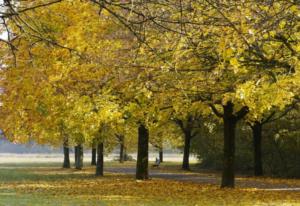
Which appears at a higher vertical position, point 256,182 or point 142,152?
point 142,152

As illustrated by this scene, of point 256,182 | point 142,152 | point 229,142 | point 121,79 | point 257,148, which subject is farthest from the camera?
point 257,148

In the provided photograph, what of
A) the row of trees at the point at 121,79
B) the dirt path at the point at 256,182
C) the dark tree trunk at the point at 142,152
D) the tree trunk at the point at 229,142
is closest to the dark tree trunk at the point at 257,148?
the dirt path at the point at 256,182

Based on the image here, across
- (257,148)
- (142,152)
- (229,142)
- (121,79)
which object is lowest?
(142,152)

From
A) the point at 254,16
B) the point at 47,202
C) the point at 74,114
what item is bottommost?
the point at 47,202

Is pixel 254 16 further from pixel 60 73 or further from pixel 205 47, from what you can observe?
pixel 60 73

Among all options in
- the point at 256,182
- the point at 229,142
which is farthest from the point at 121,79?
the point at 256,182

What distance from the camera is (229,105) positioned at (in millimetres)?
27922

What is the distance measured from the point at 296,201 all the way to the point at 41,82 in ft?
37.3

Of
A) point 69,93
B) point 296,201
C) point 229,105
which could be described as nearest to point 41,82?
point 69,93

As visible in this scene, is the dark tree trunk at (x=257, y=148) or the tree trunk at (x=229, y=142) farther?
the dark tree trunk at (x=257, y=148)

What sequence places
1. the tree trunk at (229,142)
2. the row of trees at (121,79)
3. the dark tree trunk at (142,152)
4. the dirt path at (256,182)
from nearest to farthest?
the row of trees at (121,79) < the tree trunk at (229,142) < the dirt path at (256,182) < the dark tree trunk at (142,152)

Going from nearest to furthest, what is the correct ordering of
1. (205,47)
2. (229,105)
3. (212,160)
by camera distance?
1. (205,47)
2. (229,105)
3. (212,160)

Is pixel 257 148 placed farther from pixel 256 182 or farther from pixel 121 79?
pixel 121 79

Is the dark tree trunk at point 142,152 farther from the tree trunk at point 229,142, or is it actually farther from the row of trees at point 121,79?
the tree trunk at point 229,142
